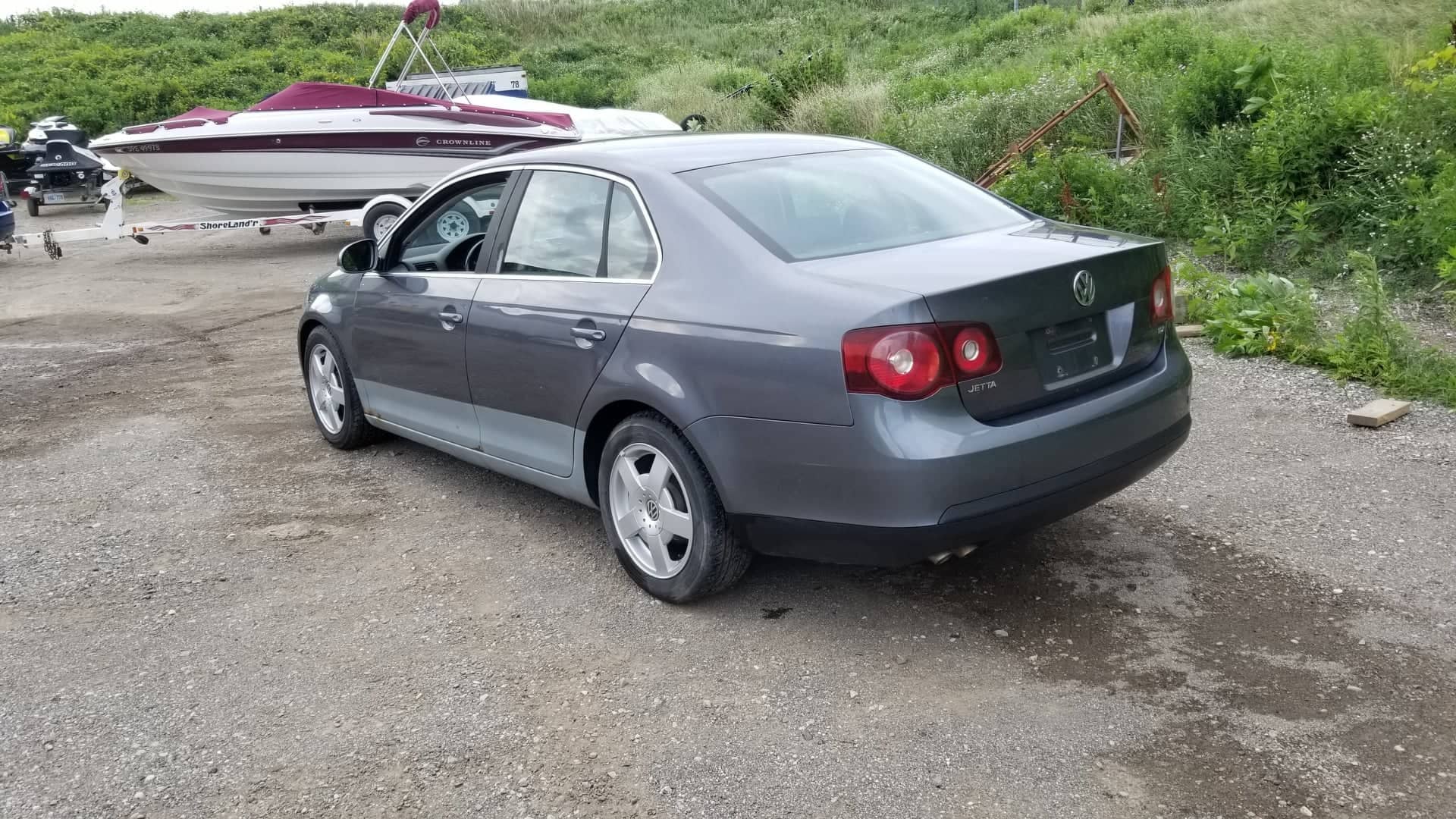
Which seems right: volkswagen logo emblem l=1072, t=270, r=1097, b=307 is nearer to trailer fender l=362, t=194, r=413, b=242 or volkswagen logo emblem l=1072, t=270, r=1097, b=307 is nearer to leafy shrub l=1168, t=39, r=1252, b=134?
leafy shrub l=1168, t=39, r=1252, b=134

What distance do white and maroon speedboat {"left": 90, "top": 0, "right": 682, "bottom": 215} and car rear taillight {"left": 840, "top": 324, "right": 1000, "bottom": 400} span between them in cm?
1167

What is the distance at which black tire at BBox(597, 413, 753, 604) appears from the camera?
3871 millimetres

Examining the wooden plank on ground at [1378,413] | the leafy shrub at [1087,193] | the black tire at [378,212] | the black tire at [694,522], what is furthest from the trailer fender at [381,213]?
the wooden plank on ground at [1378,413]

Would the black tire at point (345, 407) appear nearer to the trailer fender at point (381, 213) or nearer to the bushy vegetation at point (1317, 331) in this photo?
the bushy vegetation at point (1317, 331)

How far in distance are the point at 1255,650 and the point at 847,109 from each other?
41.3 ft

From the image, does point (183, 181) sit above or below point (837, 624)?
above

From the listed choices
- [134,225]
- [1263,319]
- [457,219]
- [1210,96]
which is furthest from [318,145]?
[1263,319]

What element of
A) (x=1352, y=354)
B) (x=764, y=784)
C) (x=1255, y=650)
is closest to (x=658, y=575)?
(x=764, y=784)

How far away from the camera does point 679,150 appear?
4.51 m

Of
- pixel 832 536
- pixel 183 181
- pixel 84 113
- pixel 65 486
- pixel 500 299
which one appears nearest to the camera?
pixel 832 536

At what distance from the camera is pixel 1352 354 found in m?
6.34

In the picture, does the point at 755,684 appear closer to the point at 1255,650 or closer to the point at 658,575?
the point at 658,575

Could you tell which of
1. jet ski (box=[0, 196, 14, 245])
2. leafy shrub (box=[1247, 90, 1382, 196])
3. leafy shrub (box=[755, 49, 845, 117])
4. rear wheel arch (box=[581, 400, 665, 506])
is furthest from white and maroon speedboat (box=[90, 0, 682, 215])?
rear wheel arch (box=[581, 400, 665, 506])

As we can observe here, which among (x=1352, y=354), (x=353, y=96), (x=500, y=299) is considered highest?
(x=353, y=96)
